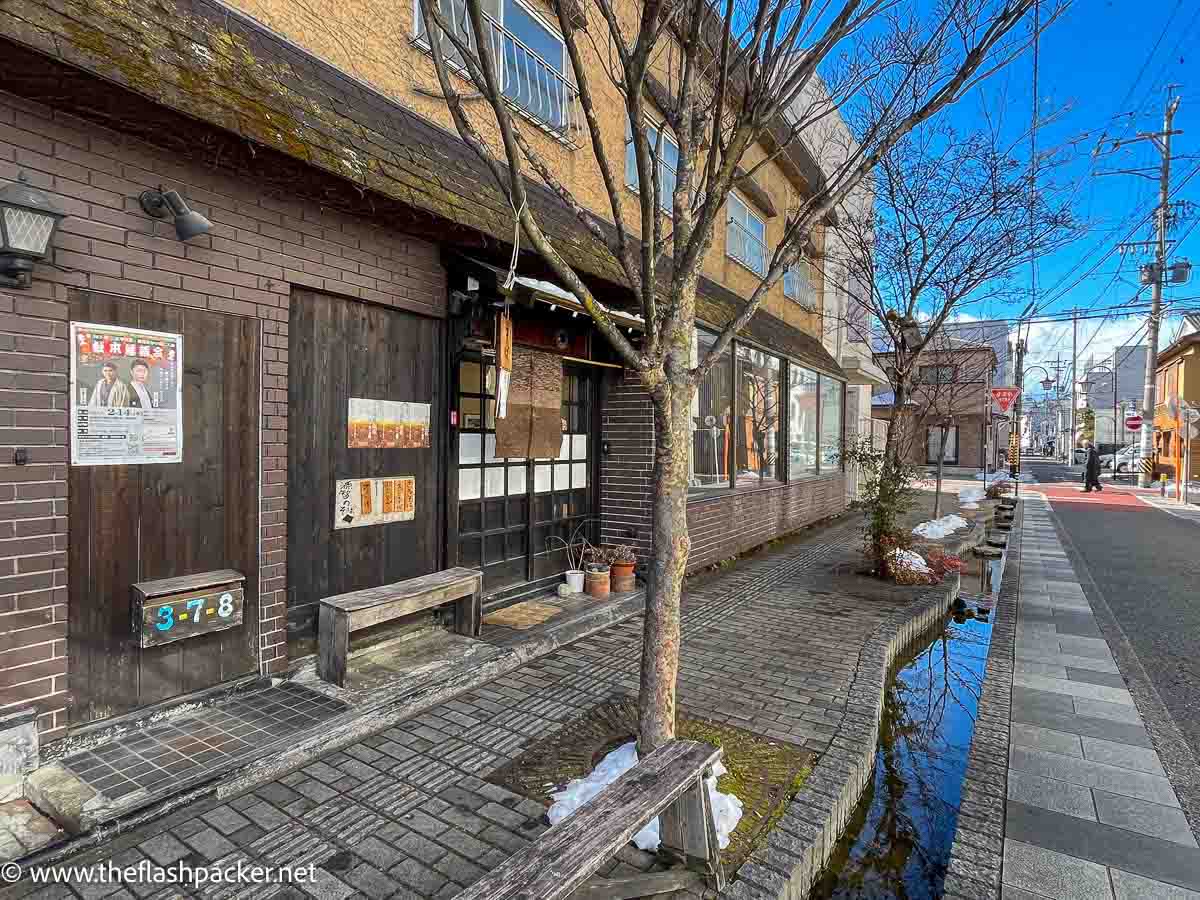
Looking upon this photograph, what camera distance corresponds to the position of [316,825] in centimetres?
278

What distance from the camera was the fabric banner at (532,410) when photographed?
5.60 m

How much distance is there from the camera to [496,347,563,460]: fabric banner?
560 cm

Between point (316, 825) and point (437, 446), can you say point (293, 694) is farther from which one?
point (437, 446)

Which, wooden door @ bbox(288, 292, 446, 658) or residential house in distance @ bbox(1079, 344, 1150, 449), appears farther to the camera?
residential house in distance @ bbox(1079, 344, 1150, 449)

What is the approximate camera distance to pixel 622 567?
22.0 ft

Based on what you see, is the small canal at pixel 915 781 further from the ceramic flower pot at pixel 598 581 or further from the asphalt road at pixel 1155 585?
the ceramic flower pot at pixel 598 581

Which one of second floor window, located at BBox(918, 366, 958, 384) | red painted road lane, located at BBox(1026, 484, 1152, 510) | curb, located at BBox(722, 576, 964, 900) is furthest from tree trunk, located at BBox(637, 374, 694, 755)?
red painted road lane, located at BBox(1026, 484, 1152, 510)

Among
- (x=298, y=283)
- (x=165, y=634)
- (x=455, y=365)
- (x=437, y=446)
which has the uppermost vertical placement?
(x=298, y=283)

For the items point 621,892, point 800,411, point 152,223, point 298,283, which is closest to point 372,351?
point 298,283

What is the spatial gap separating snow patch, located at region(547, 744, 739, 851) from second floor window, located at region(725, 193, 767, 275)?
8.37 m

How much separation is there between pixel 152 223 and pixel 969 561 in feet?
35.8

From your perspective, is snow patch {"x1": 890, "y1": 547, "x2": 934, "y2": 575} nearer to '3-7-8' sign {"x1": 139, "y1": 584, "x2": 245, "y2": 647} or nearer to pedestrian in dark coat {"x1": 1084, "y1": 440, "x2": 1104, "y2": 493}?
'3-7-8' sign {"x1": 139, "y1": 584, "x2": 245, "y2": 647}

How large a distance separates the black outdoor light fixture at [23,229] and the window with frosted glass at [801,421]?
10.5 m

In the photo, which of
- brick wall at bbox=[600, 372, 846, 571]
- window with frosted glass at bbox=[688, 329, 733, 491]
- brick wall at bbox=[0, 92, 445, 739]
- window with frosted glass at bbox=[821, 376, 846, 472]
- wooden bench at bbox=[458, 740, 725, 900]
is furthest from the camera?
window with frosted glass at bbox=[821, 376, 846, 472]
